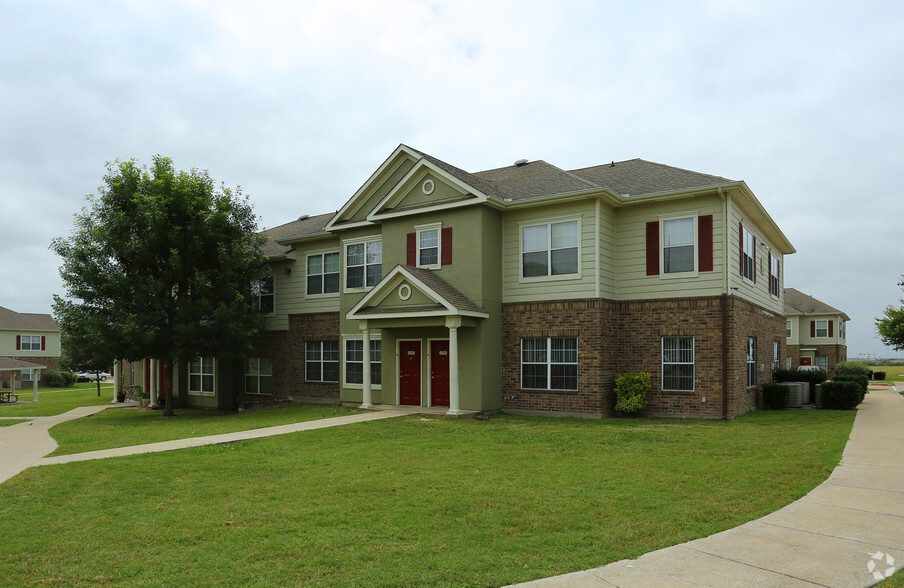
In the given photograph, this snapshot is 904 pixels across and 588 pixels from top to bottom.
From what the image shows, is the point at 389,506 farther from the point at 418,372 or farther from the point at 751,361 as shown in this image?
the point at 751,361

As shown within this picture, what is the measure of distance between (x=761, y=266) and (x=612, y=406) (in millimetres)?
8128

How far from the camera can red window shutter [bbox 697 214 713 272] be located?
17219 mm

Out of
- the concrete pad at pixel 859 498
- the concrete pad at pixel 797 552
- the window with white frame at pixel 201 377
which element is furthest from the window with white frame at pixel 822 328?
the concrete pad at pixel 797 552

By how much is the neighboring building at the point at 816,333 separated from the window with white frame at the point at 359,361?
37731 mm

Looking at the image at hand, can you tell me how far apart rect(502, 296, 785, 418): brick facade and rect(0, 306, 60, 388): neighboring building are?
157ft

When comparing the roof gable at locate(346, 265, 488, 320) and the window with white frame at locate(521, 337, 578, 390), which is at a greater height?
the roof gable at locate(346, 265, 488, 320)

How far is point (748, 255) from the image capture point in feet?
63.9

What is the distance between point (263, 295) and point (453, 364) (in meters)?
11.3

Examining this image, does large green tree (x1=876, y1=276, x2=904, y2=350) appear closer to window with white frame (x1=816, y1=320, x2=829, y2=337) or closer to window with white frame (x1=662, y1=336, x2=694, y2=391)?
window with white frame (x1=816, y1=320, x2=829, y2=337)

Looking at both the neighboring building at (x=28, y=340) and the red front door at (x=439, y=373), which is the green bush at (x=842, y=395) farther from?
the neighboring building at (x=28, y=340)

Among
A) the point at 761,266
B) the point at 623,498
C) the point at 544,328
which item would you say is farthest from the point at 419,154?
the point at 623,498

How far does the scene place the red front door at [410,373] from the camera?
20.3m

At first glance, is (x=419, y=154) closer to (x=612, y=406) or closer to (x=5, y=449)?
(x=612, y=406)

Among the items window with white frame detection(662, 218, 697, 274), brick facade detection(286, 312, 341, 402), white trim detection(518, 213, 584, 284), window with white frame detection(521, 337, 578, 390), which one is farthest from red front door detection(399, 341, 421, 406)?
window with white frame detection(662, 218, 697, 274)
